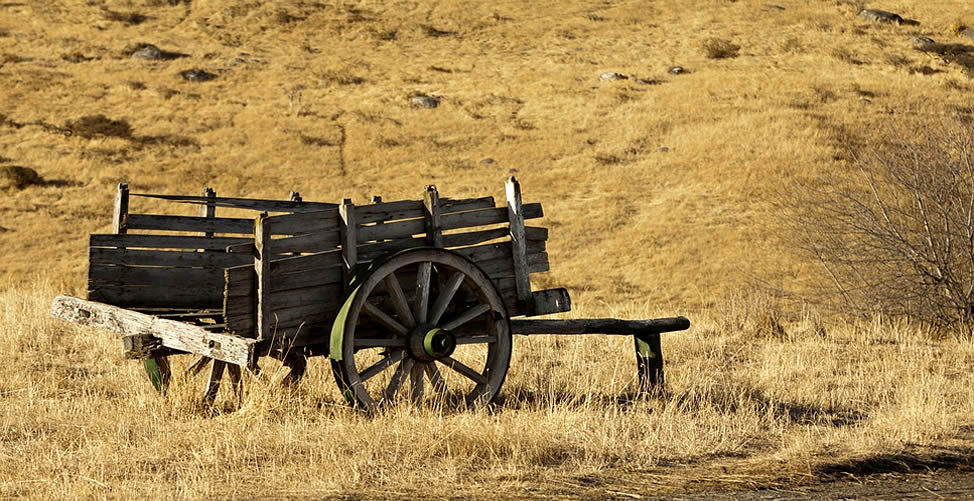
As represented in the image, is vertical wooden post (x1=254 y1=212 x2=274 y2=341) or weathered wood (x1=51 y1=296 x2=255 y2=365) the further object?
vertical wooden post (x1=254 y1=212 x2=274 y2=341)

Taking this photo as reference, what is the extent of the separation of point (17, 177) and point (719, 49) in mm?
27280

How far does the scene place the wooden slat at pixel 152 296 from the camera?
24.8 ft

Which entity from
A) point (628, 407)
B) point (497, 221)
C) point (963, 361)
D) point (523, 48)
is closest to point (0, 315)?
point (497, 221)

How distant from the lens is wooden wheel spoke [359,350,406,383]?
22.0 feet

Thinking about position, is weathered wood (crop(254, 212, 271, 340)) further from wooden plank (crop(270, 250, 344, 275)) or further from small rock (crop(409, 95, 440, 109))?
small rock (crop(409, 95, 440, 109))

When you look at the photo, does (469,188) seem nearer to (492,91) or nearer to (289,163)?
(289,163)

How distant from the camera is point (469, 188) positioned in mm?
31078

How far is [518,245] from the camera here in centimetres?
732

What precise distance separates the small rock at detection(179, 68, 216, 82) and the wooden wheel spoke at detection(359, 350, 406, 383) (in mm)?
38329

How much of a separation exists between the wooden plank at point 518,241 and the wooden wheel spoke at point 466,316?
355 mm

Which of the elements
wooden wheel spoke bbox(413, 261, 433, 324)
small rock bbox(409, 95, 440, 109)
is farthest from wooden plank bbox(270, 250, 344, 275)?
small rock bbox(409, 95, 440, 109)

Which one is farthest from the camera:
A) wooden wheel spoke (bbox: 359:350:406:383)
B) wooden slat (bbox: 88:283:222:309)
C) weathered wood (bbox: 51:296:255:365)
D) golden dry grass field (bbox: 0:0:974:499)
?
wooden slat (bbox: 88:283:222:309)

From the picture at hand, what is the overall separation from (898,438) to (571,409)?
6.57 feet

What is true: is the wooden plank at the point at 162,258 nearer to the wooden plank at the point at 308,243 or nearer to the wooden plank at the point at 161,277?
the wooden plank at the point at 161,277
